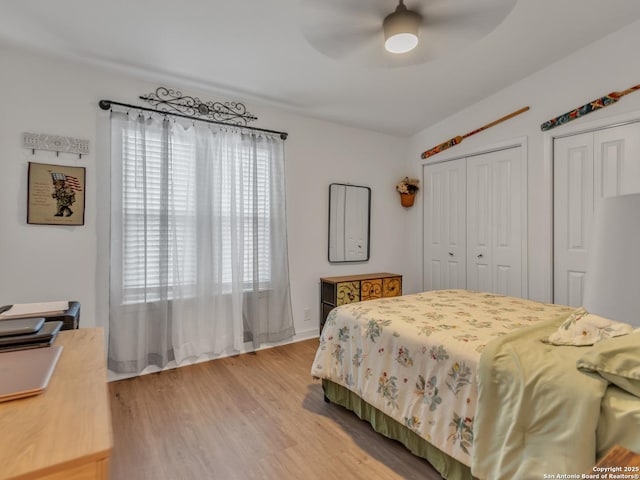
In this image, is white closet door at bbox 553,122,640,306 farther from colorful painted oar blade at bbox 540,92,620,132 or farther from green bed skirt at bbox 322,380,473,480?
green bed skirt at bbox 322,380,473,480

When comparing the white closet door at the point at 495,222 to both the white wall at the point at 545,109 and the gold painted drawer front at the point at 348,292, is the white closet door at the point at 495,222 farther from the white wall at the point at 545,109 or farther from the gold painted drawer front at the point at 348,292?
the gold painted drawer front at the point at 348,292

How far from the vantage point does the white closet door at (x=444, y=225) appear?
3.88 m

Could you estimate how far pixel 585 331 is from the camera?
1.34m

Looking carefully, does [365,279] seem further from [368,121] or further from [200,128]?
[200,128]

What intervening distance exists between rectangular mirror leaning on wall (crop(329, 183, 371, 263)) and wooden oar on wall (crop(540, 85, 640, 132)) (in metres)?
1.91

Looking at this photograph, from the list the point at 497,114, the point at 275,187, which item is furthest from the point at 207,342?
the point at 497,114

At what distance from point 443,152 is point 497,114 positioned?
70cm

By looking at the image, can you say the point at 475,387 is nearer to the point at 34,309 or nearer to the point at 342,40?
the point at 342,40

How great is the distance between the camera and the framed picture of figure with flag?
7.77 feet

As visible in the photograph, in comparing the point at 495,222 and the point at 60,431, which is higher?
the point at 495,222

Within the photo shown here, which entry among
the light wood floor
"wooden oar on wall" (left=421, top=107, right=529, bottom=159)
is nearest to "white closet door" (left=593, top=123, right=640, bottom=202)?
"wooden oar on wall" (left=421, top=107, right=529, bottom=159)

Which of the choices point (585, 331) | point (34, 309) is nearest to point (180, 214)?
point (34, 309)

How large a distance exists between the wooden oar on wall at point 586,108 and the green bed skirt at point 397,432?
2.96 metres

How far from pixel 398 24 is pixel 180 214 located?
223 cm
